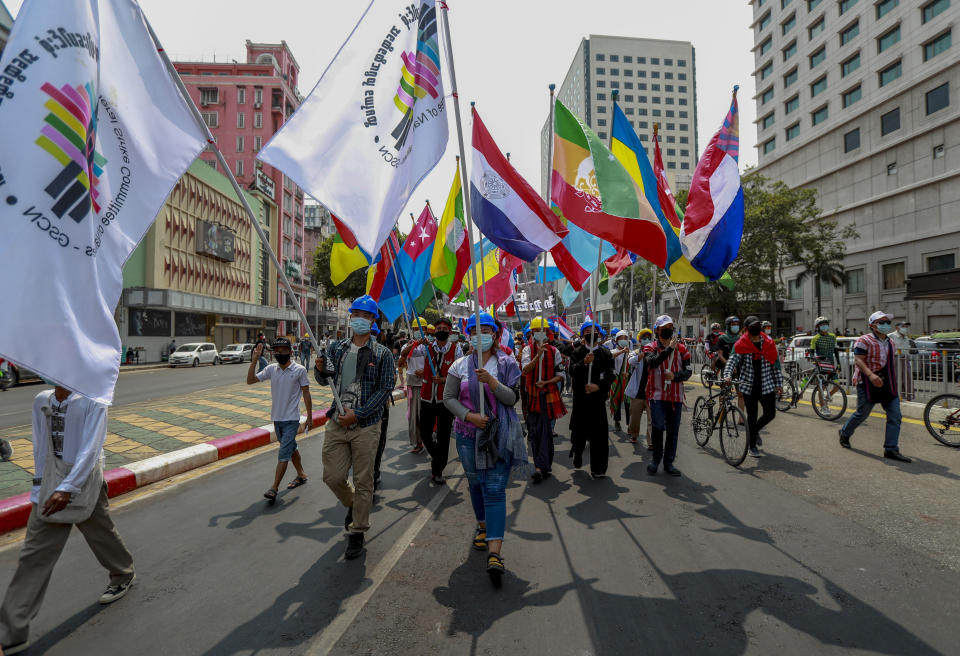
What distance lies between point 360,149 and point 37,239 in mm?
2106

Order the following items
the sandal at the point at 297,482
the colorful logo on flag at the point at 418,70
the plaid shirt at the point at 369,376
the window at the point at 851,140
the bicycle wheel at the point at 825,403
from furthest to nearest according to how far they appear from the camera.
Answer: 1. the window at the point at 851,140
2. the bicycle wheel at the point at 825,403
3. the sandal at the point at 297,482
4. the plaid shirt at the point at 369,376
5. the colorful logo on flag at the point at 418,70

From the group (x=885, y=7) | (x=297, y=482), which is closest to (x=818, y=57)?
(x=885, y=7)

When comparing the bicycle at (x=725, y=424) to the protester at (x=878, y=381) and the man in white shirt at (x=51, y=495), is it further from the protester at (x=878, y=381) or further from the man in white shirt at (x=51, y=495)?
the man in white shirt at (x=51, y=495)

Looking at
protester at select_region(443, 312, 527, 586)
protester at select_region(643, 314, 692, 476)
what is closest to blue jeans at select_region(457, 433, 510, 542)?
protester at select_region(443, 312, 527, 586)

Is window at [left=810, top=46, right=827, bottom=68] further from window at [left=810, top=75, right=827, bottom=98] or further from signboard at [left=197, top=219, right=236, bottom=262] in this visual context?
signboard at [left=197, top=219, right=236, bottom=262]

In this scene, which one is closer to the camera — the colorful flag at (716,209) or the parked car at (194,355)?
the colorful flag at (716,209)

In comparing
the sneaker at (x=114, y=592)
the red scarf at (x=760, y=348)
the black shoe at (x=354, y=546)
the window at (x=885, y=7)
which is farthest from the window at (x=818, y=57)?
the sneaker at (x=114, y=592)

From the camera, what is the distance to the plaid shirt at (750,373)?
6.56 m

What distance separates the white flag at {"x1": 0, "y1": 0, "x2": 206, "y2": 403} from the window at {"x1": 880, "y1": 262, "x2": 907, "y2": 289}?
1690 inches

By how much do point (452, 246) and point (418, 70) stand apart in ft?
15.5

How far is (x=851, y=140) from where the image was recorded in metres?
37.9

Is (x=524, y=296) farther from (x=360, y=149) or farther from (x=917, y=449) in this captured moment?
(x=360, y=149)

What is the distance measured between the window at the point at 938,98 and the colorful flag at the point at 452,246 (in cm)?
3853

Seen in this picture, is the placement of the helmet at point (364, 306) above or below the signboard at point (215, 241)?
below
